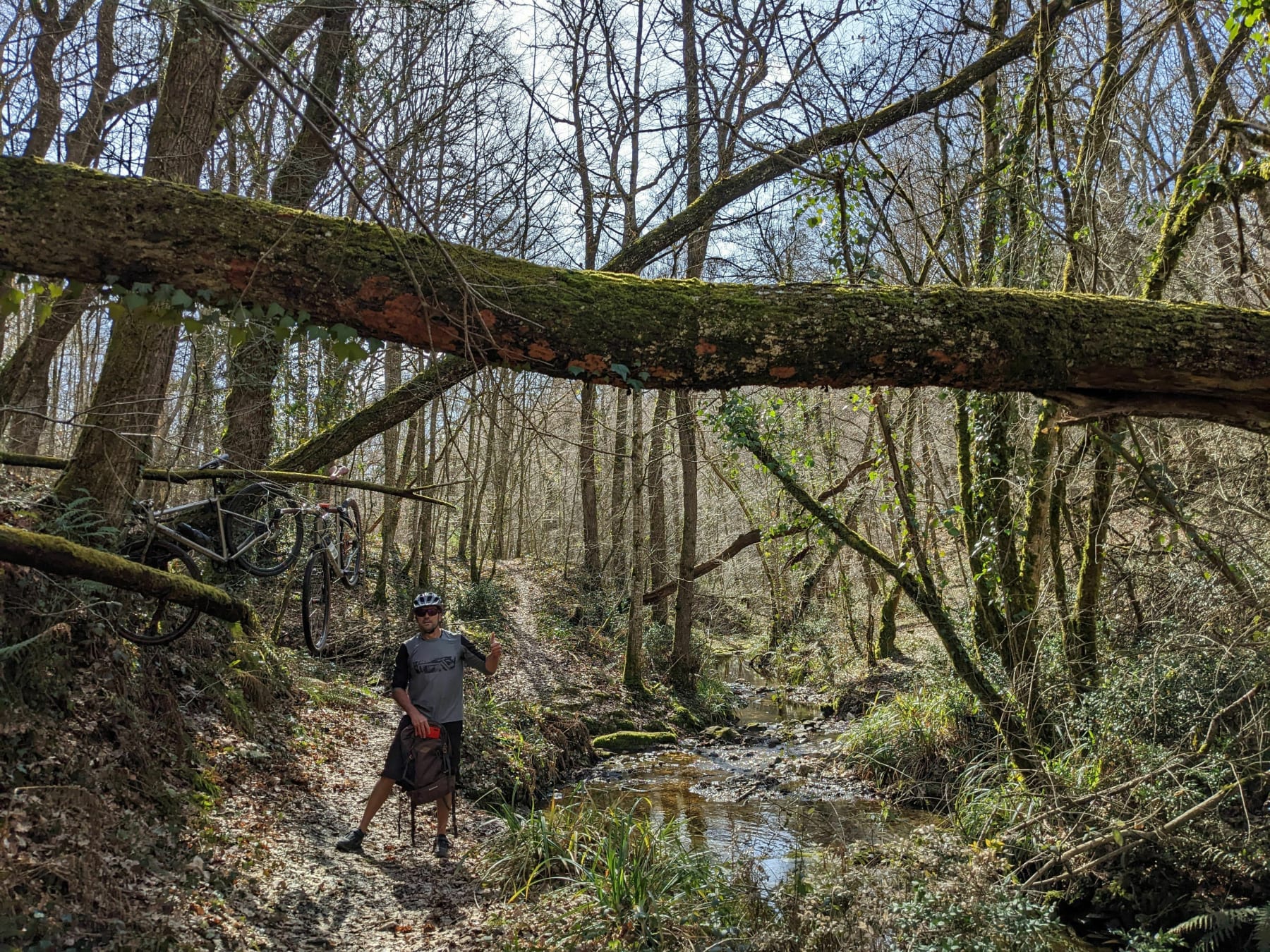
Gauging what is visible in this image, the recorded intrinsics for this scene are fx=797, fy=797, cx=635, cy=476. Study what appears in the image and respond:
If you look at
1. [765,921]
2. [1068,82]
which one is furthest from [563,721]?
[1068,82]

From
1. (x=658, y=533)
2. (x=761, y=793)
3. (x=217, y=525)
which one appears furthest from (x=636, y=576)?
(x=217, y=525)

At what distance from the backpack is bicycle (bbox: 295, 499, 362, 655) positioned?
177 centimetres

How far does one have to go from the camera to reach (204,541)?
6277mm

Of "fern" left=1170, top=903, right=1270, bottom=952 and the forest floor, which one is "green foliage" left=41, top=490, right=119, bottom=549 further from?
"fern" left=1170, top=903, right=1270, bottom=952

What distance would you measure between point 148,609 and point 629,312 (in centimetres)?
498

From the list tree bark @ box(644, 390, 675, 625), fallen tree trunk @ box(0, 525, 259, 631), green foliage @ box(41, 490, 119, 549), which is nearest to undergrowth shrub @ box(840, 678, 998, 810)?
tree bark @ box(644, 390, 675, 625)

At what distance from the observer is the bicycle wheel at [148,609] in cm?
512

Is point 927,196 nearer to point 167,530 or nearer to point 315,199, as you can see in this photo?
point 315,199

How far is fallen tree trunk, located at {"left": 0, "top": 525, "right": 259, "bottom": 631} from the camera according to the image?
3.85 m

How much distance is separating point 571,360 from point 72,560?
280 cm

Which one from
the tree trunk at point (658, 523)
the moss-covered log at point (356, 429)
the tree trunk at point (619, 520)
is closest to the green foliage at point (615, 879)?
the moss-covered log at point (356, 429)

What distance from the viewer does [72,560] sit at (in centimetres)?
393

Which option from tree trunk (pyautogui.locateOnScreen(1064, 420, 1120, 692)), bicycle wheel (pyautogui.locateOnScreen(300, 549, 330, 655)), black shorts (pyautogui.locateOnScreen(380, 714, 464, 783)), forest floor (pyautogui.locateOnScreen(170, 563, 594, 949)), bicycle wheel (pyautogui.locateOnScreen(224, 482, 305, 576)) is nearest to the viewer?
forest floor (pyautogui.locateOnScreen(170, 563, 594, 949))

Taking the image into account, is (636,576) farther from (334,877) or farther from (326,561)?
(334,877)
